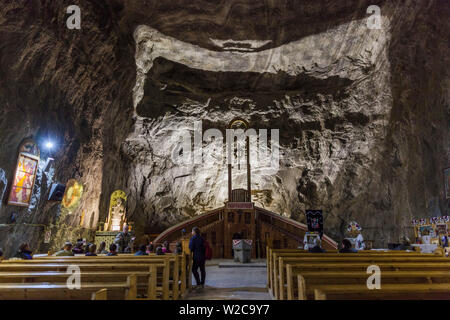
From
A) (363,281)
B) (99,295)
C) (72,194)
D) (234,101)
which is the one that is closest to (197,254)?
(363,281)

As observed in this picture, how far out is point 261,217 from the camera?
14914 millimetres

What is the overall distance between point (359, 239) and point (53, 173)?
38.1ft

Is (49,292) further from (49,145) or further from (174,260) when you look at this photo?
(49,145)

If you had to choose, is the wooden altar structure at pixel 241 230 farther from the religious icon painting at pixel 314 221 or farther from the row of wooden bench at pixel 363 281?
the row of wooden bench at pixel 363 281

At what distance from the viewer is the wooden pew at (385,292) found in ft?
7.53

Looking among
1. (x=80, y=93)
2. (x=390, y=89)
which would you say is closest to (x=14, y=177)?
(x=80, y=93)

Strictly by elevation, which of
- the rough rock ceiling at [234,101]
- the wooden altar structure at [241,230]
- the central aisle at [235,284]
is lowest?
the central aisle at [235,284]

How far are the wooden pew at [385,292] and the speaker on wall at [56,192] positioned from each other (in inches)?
372

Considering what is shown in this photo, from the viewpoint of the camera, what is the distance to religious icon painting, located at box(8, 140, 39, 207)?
310 inches

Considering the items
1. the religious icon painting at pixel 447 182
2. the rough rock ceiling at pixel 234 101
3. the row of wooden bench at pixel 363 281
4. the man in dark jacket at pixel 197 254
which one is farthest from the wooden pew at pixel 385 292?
the religious icon painting at pixel 447 182

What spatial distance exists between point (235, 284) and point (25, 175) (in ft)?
21.5

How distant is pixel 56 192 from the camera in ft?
31.3

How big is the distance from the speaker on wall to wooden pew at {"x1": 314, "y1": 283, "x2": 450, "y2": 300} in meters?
9.46

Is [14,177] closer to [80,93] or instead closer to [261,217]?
[80,93]
